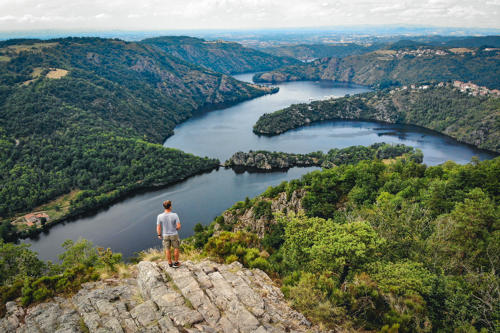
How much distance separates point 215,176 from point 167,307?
95.1 metres

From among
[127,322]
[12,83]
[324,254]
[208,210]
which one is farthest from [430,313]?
[12,83]

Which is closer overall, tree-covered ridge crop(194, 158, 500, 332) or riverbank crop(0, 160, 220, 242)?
tree-covered ridge crop(194, 158, 500, 332)

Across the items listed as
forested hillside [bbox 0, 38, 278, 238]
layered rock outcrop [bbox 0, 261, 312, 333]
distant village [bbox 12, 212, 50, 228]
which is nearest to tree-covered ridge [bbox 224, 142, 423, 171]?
forested hillside [bbox 0, 38, 278, 238]

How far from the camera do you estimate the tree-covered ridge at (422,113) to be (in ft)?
458

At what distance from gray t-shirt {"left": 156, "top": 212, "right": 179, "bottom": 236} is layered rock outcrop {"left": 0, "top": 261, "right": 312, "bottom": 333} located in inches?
92.3

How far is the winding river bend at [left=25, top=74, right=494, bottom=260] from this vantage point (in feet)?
242

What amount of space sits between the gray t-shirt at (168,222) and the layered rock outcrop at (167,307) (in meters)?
2.35

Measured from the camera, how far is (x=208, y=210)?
275 ft

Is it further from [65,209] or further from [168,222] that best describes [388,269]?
[65,209]

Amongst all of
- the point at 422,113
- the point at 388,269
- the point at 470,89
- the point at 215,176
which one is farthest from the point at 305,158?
the point at 470,89

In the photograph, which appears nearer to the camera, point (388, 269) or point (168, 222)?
point (168, 222)

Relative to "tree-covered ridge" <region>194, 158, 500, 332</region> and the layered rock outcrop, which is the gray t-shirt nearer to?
the layered rock outcrop

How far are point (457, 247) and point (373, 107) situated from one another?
609ft

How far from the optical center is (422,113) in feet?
570
